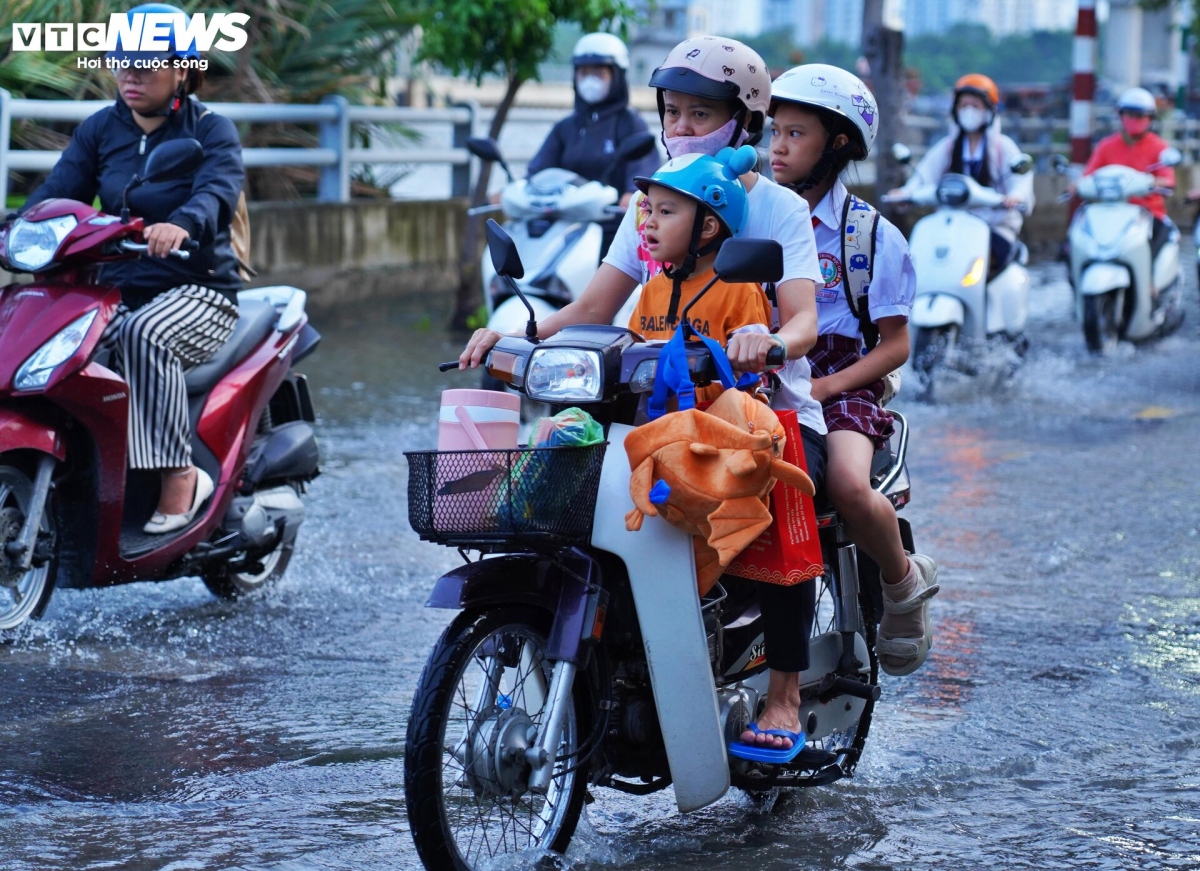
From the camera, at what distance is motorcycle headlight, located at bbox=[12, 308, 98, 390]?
525 cm

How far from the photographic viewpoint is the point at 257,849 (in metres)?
3.84

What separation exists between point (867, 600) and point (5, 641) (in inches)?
104

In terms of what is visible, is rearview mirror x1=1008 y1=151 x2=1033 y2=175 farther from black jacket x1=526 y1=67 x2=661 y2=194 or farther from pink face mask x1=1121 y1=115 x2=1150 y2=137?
black jacket x1=526 y1=67 x2=661 y2=194

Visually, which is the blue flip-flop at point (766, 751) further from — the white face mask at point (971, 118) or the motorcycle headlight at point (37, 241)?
the white face mask at point (971, 118)

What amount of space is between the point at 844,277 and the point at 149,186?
2746 mm

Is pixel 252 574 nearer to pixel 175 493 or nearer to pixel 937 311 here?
pixel 175 493

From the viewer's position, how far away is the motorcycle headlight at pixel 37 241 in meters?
5.37

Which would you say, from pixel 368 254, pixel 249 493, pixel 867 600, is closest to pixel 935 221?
pixel 368 254

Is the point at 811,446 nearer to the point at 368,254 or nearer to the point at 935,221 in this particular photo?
the point at 935,221

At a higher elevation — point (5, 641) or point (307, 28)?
point (307, 28)

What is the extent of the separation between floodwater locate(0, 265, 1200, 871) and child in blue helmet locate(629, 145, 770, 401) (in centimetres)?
116

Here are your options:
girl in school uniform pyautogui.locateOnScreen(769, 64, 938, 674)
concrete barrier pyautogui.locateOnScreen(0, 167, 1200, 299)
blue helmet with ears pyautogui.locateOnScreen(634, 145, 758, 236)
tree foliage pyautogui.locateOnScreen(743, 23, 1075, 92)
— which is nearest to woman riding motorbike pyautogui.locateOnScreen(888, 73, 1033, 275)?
concrete barrier pyautogui.locateOnScreen(0, 167, 1200, 299)

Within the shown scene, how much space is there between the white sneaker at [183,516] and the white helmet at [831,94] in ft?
8.27

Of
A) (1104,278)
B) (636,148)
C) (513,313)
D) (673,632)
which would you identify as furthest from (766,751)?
(1104,278)
